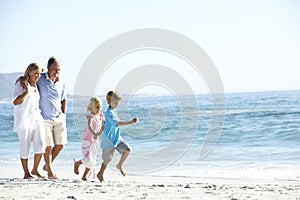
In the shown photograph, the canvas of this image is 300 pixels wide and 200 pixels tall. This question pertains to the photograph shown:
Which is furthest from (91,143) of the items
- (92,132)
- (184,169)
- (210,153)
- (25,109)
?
(210,153)

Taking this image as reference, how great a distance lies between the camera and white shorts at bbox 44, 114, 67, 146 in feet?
18.8

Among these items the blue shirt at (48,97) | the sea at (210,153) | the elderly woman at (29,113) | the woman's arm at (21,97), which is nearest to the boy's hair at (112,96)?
the blue shirt at (48,97)

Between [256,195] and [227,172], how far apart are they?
2.80 metres

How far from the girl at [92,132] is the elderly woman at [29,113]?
595mm

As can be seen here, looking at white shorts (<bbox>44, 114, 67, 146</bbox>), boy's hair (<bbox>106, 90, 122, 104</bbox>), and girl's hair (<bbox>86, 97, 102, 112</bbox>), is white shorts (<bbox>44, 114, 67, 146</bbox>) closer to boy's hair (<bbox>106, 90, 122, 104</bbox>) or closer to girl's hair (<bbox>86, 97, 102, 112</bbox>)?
girl's hair (<bbox>86, 97, 102, 112</bbox>)

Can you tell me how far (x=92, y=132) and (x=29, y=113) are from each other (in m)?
0.85

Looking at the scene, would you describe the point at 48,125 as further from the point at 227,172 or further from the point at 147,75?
the point at 147,75

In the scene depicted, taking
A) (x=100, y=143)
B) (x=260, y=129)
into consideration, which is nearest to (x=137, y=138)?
(x=260, y=129)

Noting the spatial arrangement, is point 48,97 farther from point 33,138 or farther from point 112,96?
point 112,96

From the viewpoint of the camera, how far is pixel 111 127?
575 cm

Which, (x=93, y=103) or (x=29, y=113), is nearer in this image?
(x=29, y=113)

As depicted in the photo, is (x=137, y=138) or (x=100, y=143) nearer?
(x=100, y=143)

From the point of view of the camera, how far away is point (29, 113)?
5.50 m

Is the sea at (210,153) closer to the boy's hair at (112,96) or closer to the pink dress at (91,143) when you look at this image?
the pink dress at (91,143)
